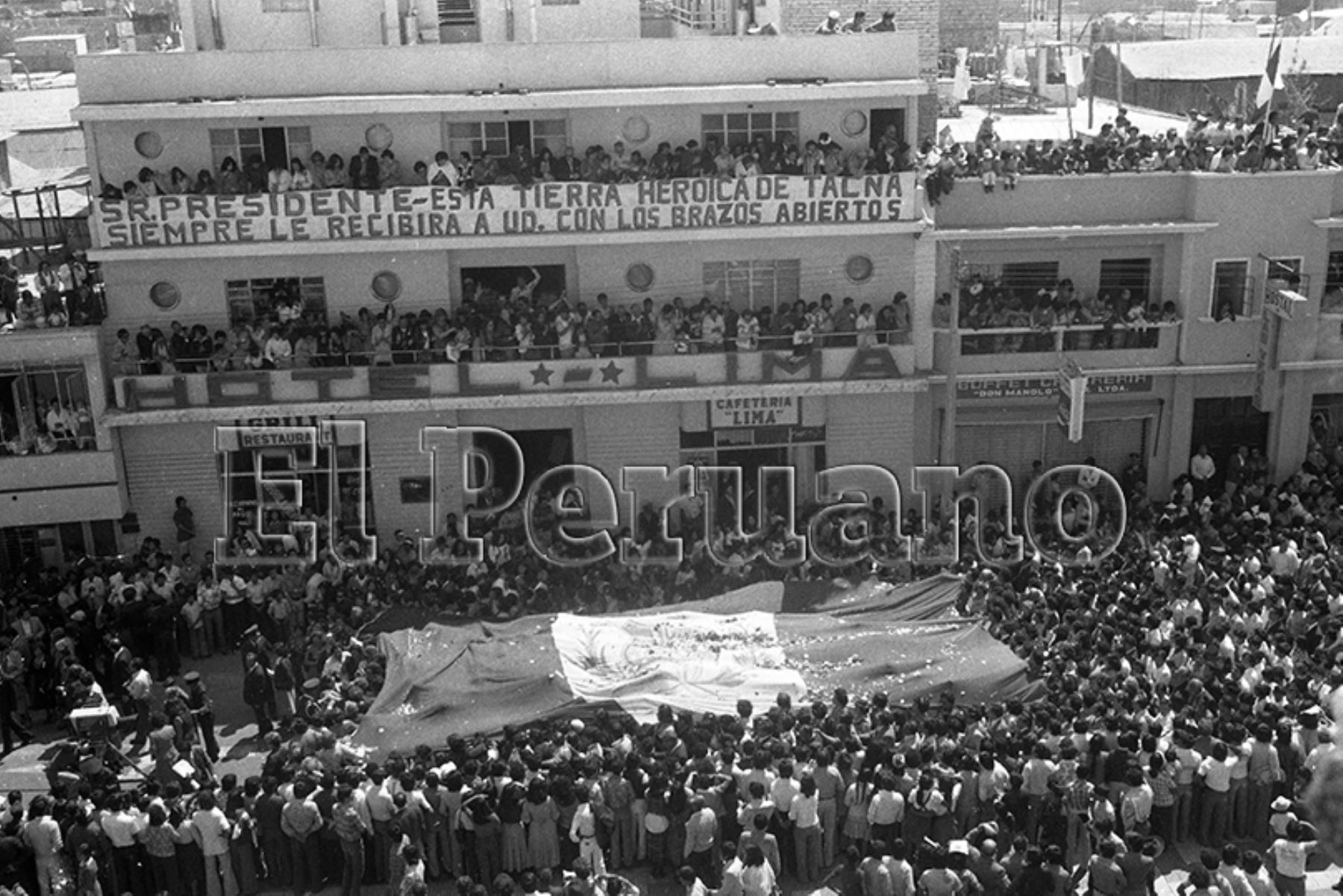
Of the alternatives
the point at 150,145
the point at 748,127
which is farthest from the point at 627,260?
the point at 150,145

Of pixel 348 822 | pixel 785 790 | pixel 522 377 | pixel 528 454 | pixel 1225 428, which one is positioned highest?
pixel 522 377

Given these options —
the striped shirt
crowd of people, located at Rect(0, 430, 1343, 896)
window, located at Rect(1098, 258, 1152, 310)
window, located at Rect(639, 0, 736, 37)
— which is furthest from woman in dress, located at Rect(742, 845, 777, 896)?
window, located at Rect(639, 0, 736, 37)

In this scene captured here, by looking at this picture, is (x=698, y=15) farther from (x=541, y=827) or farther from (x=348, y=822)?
(x=348, y=822)

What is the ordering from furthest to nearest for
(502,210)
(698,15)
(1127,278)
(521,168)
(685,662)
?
(698,15)
(1127,278)
(521,168)
(502,210)
(685,662)

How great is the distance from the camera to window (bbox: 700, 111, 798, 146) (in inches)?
1069

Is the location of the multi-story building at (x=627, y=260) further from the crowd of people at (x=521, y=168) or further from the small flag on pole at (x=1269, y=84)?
the small flag on pole at (x=1269, y=84)

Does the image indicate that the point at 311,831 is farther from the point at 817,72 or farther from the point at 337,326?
the point at 817,72

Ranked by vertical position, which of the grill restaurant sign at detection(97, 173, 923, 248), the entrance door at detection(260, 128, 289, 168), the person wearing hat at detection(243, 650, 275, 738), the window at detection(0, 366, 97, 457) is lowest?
the person wearing hat at detection(243, 650, 275, 738)

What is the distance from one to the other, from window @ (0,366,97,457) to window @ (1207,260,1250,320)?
19409 mm

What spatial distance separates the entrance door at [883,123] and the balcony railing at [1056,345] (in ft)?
11.6

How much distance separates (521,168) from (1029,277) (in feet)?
30.3

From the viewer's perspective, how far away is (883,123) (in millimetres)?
27266

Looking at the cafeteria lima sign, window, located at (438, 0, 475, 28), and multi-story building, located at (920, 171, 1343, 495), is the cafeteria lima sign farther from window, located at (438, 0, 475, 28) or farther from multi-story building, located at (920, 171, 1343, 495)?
window, located at (438, 0, 475, 28)

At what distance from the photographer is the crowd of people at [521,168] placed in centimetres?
2594
